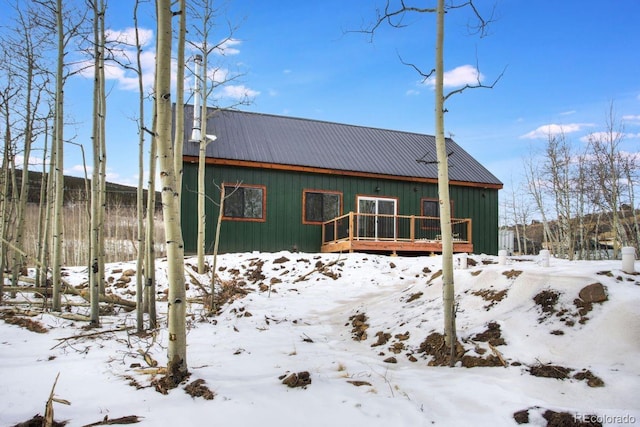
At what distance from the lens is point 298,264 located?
10.1 m

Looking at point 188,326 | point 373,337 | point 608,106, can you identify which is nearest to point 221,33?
point 188,326

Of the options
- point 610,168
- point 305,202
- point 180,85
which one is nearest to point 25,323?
point 180,85

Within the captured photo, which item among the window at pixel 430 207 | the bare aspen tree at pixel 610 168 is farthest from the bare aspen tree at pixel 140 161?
the bare aspen tree at pixel 610 168

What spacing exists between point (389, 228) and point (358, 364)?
382 inches

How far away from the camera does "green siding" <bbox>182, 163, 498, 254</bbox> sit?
12.0m

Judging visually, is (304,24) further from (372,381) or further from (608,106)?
(608,106)

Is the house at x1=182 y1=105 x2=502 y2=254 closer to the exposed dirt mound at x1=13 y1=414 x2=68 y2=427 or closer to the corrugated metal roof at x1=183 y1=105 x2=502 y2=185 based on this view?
the corrugated metal roof at x1=183 y1=105 x2=502 y2=185

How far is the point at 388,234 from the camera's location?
13.1 metres

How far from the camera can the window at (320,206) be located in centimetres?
1305

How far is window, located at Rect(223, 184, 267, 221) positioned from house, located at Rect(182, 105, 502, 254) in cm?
3

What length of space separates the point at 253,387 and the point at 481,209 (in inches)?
525

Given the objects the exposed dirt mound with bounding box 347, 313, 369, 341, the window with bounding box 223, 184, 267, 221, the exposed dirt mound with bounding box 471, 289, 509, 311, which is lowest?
the exposed dirt mound with bounding box 347, 313, 369, 341

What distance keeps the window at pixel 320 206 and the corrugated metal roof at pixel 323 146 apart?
34.8 inches

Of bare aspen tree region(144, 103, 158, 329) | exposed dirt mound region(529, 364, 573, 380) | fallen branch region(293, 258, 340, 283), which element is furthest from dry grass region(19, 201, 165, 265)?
exposed dirt mound region(529, 364, 573, 380)
